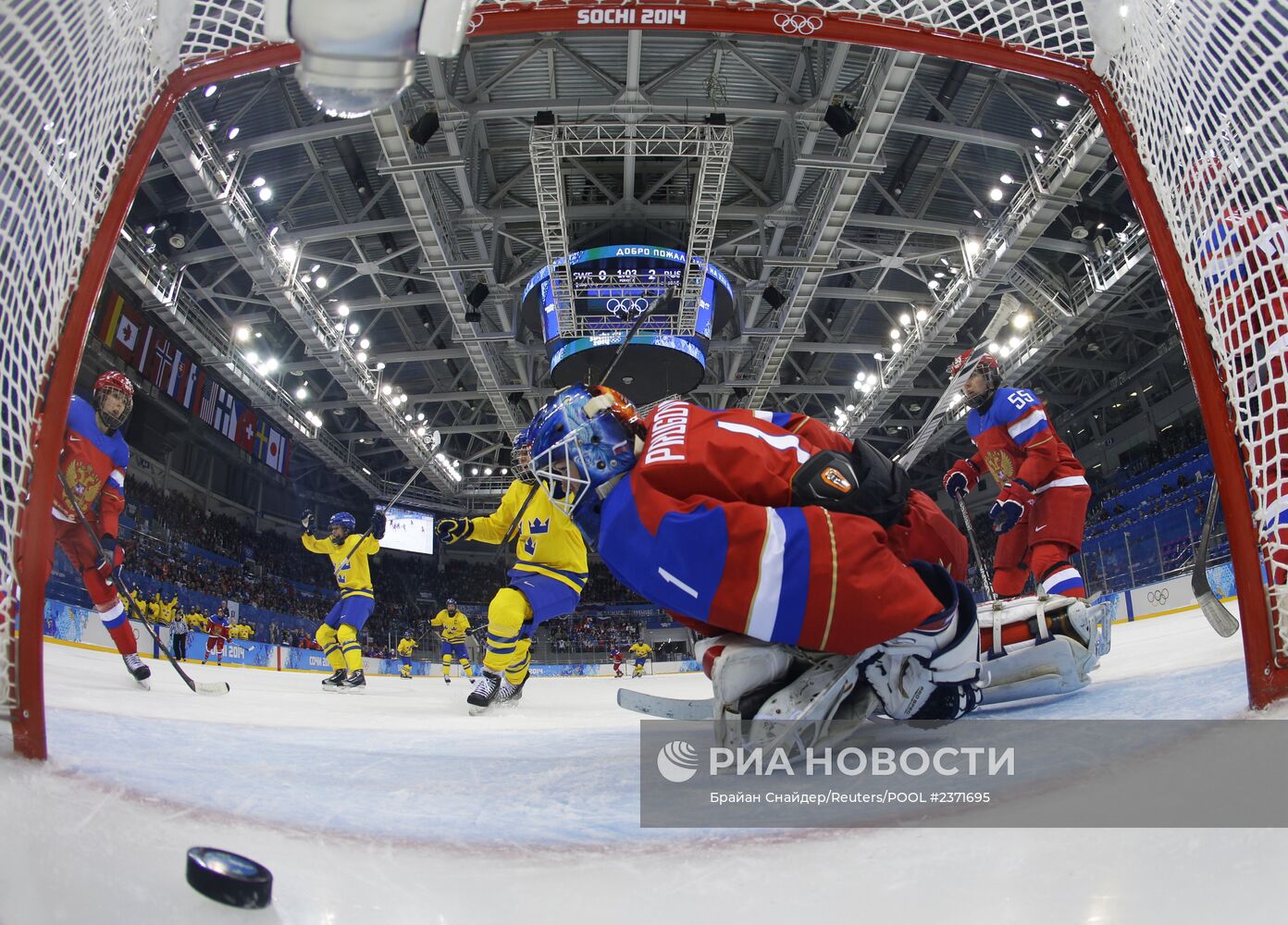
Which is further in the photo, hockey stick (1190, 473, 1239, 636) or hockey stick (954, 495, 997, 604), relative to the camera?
hockey stick (954, 495, 997, 604)

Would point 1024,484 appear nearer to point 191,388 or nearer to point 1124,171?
point 1124,171

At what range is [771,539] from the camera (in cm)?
139

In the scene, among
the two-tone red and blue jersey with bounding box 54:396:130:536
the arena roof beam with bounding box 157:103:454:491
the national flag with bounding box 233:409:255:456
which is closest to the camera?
the two-tone red and blue jersey with bounding box 54:396:130:536

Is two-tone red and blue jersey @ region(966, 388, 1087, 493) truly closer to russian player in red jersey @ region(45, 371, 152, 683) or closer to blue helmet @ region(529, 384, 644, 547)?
blue helmet @ region(529, 384, 644, 547)

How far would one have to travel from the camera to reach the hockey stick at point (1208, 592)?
1.80 m

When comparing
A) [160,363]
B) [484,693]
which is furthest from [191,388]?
[484,693]

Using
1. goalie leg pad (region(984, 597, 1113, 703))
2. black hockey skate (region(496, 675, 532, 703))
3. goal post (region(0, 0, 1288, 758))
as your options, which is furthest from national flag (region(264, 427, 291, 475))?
goalie leg pad (region(984, 597, 1113, 703))

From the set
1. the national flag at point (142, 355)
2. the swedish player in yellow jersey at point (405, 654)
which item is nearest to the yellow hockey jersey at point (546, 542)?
the national flag at point (142, 355)

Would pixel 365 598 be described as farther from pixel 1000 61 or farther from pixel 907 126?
pixel 907 126

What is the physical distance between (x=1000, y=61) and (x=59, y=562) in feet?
36.7

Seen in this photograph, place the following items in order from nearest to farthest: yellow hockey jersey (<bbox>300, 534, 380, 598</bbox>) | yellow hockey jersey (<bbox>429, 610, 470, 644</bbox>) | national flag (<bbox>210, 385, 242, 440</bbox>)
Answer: yellow hockey jersey (<bbox>300, 534, 380, 598</bbox>) < yellow hockey jersey (<bbox>429, 610, 470, 644</bbox>) < national flag (<bbox>210, 385, 242, 440</bbox>)

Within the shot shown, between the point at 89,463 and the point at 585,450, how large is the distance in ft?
12.0

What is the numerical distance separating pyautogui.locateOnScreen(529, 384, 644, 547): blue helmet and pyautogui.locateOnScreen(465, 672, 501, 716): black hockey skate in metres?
2.63

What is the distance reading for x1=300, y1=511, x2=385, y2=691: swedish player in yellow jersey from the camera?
6.65m
